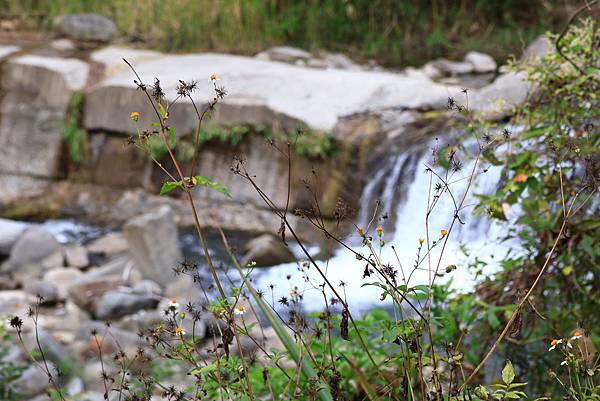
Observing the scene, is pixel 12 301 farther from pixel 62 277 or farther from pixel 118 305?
pixel 118 305

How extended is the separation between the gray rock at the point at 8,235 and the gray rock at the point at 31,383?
279 cm

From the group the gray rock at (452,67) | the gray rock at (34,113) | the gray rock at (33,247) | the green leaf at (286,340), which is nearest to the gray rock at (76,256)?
the gray rock at (33,247)

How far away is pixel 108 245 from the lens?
22.6 feet

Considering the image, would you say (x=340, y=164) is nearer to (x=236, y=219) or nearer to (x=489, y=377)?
(x=236, y=219)

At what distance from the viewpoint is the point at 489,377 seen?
10.3 ft

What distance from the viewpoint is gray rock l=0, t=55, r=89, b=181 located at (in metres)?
8.23

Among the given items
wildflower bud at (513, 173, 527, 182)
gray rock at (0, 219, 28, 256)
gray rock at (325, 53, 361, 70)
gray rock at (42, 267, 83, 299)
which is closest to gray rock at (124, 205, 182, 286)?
gray rock at (42, 267, 83, 299)

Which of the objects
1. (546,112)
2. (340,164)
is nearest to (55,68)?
(340,164)

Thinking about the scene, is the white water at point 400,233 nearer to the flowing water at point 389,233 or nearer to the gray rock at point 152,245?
the flowing water at point 389,233

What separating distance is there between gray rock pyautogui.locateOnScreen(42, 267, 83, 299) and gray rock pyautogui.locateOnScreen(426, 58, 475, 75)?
5.10m

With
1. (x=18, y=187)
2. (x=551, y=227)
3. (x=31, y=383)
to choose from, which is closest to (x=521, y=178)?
(x=551, y=227)

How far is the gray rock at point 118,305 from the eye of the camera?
5294 mm

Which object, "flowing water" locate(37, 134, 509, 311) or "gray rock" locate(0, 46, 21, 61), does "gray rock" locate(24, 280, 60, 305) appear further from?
A: "gray rock" locate(0, 46, 21, 61)

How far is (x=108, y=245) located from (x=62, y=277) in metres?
0.73
